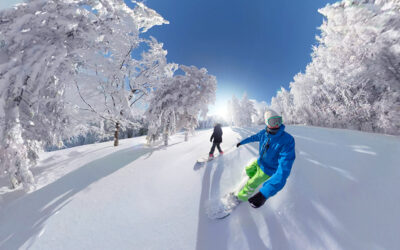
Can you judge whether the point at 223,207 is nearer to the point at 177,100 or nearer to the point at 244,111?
the point at 177,100

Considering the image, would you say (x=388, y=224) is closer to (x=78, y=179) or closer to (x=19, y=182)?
(x=78, y=179)

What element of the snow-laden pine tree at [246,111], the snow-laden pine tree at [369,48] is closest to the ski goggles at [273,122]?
the snow-laden pine tree at [369,48]

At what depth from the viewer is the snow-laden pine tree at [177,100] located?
9.90 m

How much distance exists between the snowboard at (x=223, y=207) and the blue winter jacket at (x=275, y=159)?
980 mm

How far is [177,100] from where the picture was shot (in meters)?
10.0

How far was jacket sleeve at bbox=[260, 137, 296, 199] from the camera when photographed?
1.94 metres

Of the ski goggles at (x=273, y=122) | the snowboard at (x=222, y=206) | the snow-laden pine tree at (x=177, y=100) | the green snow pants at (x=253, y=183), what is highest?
the snow-laden pine tree at (x=177, y=100)

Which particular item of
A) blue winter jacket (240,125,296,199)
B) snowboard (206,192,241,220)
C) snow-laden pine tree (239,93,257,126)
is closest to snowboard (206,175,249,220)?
snowboard (206,192,241,220)

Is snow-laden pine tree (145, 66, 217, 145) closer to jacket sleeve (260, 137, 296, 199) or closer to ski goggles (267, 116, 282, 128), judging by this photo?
ski goggles (267, 116, 282, 128)

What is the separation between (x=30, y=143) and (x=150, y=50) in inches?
368

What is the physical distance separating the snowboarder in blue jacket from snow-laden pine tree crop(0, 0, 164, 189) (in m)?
5.80

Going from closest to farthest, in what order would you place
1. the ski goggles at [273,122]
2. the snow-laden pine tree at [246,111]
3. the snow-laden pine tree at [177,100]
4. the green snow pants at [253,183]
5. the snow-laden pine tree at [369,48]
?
the ski goggles at [273,122], the green snow pants at [253,183], the snow-laden pine tree at [369,48], the snow-laden pine tree at [177,100], the snow-laden pine tree at [246,111]

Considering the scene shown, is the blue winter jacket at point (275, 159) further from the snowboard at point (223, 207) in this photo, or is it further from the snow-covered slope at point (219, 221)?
the snowboard at point (223, 207)

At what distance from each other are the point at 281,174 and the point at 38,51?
7.05m
